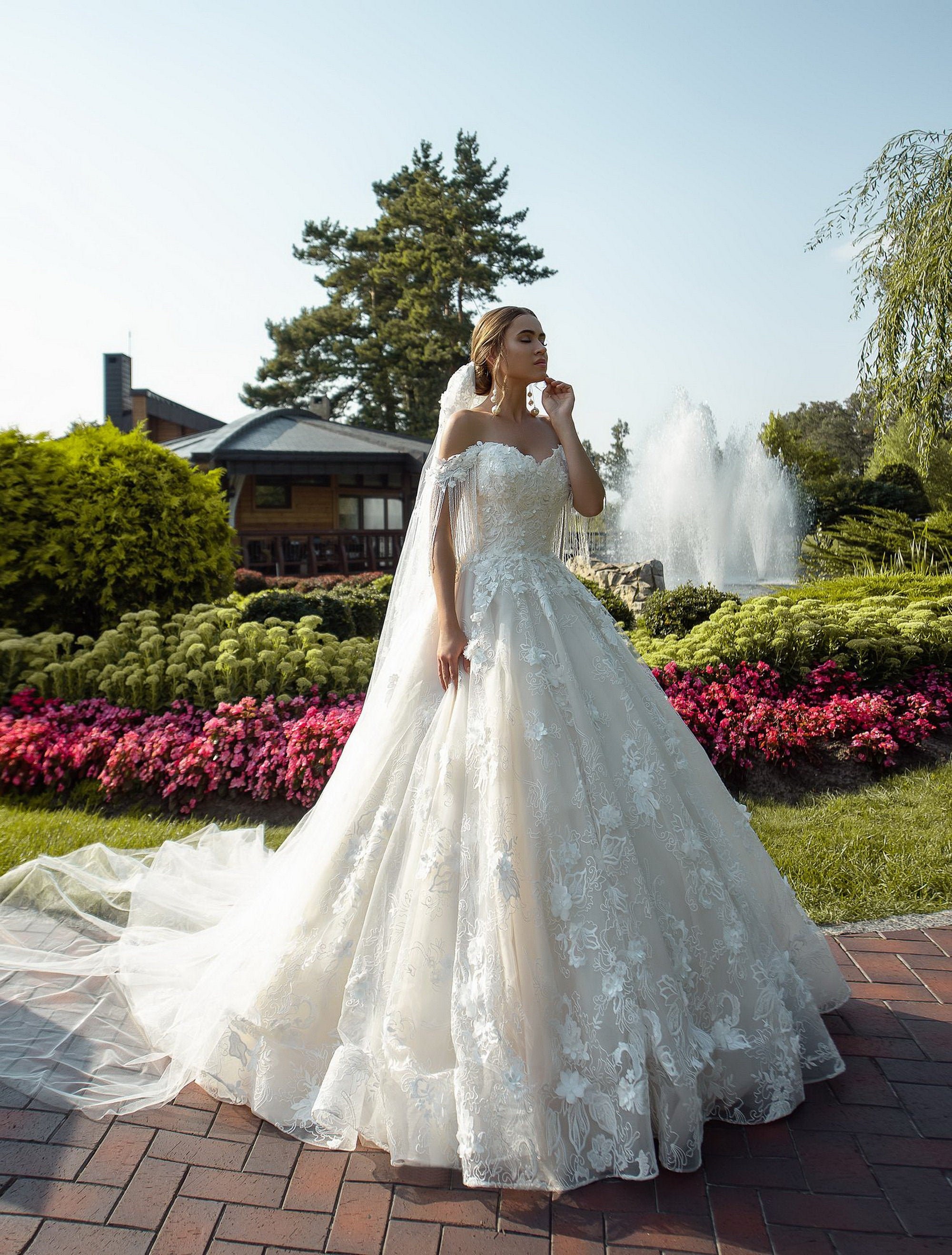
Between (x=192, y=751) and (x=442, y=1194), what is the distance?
12.4ft

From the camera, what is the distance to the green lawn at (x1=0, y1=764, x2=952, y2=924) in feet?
12.9

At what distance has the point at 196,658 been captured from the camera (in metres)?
6.33

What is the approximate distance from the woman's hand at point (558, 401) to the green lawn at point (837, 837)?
2.30 m

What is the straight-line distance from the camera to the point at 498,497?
286 centimetres

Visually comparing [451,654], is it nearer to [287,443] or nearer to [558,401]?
[558,401]

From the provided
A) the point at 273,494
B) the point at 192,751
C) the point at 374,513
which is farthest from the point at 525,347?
the point at 374,513

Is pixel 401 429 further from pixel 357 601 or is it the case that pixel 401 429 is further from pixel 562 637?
pixel 562 637

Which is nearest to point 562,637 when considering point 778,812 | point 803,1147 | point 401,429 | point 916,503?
point 803,1147

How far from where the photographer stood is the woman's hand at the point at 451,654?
271 centimetres

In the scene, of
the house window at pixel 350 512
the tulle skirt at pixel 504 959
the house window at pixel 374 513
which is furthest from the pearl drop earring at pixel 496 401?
the house window at pixel 374 513

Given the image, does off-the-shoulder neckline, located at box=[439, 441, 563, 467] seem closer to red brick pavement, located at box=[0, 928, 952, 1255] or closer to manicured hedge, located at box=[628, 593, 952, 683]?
red brick pavement, located at box=[0, 928, 952, 1255]

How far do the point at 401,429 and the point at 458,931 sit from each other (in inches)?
1217

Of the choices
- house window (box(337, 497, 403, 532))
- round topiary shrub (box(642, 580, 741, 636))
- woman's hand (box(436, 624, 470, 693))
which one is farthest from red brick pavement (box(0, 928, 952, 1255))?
house window (box(337, 497, 403, 532))

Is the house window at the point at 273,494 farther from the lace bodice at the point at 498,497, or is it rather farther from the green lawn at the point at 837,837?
the lace bodice at the point at 498,497
